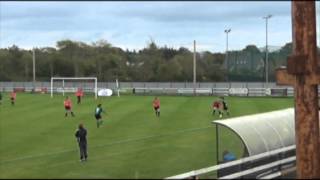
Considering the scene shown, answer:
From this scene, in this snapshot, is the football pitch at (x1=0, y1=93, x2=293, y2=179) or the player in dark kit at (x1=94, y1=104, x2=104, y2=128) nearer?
the football pitch at (x1=0, y1=93, x2=293, y2=179)

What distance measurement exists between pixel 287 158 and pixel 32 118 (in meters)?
25.7

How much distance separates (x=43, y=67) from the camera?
10944 cm

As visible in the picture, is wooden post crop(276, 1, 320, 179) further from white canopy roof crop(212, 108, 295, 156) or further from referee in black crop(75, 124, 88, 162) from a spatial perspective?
referee in black crop(75, 124, 88, 162)

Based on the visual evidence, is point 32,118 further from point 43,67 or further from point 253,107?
point 43,67

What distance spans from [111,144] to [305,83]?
15.2m

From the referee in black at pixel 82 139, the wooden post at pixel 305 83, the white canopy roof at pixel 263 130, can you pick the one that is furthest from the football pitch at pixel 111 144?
the wooden post at pixel 305 83

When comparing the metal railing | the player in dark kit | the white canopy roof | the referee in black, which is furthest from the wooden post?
the player in dark kit

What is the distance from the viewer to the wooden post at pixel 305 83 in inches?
454

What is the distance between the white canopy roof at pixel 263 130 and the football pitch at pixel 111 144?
6.15 feet

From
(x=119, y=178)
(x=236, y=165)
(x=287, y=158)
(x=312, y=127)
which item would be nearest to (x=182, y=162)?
(x=119, y=178)

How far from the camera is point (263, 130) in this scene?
17250 mm

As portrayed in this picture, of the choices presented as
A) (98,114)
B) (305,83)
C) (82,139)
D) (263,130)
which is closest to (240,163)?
(305,83)

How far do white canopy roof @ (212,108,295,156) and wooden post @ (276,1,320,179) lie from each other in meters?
4.61

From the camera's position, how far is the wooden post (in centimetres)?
1153
